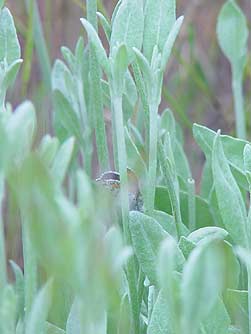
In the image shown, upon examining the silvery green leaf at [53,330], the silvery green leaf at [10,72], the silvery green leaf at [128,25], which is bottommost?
the silvery green leaf at [53,330]

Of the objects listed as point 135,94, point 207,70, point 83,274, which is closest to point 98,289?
point 83,274

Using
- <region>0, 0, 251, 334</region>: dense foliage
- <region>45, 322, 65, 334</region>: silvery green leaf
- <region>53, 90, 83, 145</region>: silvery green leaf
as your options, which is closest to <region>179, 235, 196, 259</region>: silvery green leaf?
<region>0, 0, 251, 334</region>: dense foliage

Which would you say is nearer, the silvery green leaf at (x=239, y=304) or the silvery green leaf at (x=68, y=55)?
the silvery green leaf at (x=239, y=304)

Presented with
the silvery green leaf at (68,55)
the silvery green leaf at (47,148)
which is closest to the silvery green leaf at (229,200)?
the silvery green leaf at (47,148)

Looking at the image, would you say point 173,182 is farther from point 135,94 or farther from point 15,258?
point 15,258

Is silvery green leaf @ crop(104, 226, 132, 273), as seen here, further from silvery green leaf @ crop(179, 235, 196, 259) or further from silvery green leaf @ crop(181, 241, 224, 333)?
silvery green leaf @ crop(179, 235, 196, 259)

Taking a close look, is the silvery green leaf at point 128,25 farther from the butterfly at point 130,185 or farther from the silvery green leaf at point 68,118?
the silvery green leaf at point 68,118

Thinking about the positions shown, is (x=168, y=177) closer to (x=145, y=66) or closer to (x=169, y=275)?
(x=145, y=66)
